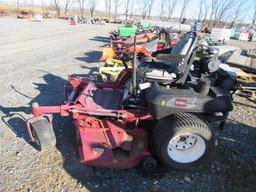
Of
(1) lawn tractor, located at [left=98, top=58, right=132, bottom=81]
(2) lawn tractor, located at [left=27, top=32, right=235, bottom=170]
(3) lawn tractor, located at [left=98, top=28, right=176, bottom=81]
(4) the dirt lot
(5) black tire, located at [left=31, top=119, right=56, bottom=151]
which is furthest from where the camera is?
(3) lawn tractor, located at [left=98, top=28, right=176, bottom=81]

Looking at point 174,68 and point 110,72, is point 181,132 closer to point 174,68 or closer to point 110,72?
point 174,68

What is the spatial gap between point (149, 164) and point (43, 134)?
132 cm

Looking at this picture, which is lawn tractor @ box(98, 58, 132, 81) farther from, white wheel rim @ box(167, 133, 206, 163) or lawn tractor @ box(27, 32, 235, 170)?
white wheel rim @ box(167, 133, 206, 163)

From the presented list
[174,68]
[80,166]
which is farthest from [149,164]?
[174,68]

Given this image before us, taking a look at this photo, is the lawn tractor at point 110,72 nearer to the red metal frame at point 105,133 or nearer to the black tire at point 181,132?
the red metal frame at point 105,133

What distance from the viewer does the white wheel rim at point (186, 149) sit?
3.04 meters

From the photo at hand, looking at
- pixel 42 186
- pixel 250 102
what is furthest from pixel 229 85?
pixel 42 186

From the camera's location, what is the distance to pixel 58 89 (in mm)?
5543

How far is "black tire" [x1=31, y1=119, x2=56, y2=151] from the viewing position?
3.18m

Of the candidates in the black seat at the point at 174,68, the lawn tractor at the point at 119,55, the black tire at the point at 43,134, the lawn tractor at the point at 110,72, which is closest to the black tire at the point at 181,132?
the black seat at the point at 174,68

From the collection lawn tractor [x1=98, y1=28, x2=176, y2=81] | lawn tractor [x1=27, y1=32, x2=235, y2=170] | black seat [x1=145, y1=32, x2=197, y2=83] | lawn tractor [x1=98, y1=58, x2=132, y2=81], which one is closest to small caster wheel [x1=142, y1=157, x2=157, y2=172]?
lawn tractor [x1=27, y1=32, x2=235, y2=170]

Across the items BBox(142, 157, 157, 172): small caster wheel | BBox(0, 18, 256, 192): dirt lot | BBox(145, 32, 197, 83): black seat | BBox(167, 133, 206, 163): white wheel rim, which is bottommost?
BBox(0, 18, 256, 192): dirt lot

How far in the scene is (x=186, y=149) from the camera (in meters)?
3.10

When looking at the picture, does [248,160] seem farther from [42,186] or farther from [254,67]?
[254,67]
